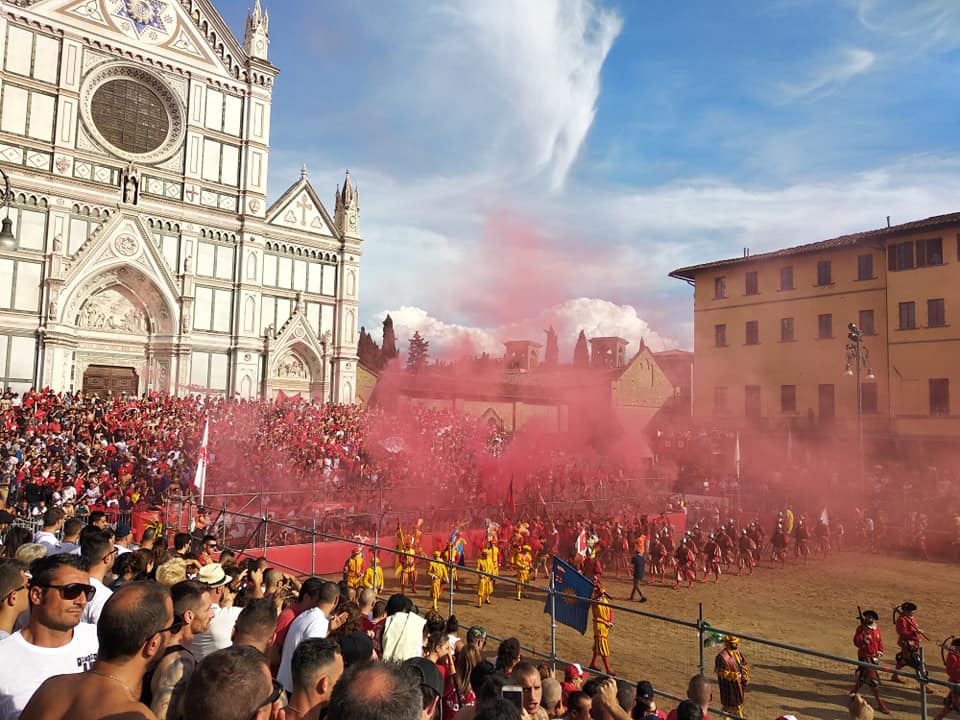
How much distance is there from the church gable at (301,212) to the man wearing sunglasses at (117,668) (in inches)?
1509

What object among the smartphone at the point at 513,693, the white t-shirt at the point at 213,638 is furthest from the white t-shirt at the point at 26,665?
the smartphone at the point at 513,693

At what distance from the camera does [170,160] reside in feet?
119

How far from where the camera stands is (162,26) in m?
36.2

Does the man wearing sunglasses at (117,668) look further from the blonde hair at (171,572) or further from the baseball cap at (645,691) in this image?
the baseball cap at (645,691)

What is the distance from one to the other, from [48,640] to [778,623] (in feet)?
52.9

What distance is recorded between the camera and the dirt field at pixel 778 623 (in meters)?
12.2

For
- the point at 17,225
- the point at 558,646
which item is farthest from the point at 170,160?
the point at 558,646

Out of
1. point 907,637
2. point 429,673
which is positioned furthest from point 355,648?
point 907,637

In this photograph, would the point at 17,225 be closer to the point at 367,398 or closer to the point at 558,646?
the point at 367,398

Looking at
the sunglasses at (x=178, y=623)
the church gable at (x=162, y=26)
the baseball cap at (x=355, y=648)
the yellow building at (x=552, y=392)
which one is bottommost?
the baseball cap at (x=355, y=648)

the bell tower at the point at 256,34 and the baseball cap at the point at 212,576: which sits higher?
the bell tower at the point at 256,34

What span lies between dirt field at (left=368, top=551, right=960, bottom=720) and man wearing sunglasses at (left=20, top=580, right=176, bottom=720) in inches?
406

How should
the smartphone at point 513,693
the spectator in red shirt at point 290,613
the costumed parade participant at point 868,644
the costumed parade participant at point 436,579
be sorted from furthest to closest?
the costumed parade participant at point 436,579 < the costumed parade participant at point 868,644 < the spectator in red shirt at point 290,613 < the smartphone at point 513,693

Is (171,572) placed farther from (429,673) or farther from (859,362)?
(859,362)
